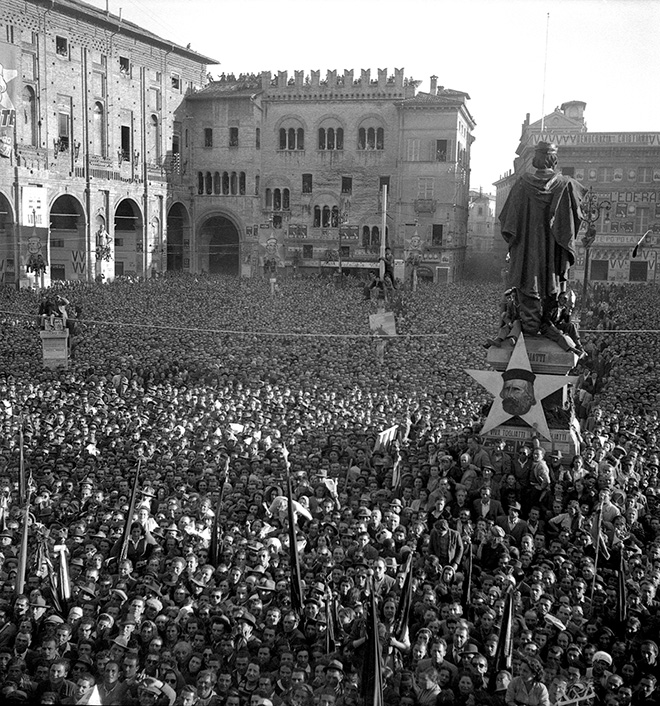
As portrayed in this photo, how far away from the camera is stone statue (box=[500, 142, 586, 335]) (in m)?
11.8

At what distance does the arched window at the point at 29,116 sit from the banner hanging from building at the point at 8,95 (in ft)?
3.45

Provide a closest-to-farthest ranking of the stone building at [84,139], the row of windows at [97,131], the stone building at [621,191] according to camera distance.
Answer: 1. the stone building at [84,139]
2. the row of windows at [97,131]
3. the stone building at [621,191]

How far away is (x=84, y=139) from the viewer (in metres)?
49.1

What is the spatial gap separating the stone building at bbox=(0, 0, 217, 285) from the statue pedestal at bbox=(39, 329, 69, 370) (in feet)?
70.7

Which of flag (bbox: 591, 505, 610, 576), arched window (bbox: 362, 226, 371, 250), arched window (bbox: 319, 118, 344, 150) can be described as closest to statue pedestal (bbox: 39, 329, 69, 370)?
flag (bbox: 591, 505, 610, 576)

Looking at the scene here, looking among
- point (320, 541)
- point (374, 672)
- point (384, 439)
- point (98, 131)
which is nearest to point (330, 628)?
point (374, 672)

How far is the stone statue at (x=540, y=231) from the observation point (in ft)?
38.7

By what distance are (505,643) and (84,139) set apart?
47.1 m

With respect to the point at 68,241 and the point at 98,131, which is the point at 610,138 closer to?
the point at 98,131

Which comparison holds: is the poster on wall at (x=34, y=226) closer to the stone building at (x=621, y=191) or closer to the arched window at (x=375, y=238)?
the arched window at (x=375, y=238)

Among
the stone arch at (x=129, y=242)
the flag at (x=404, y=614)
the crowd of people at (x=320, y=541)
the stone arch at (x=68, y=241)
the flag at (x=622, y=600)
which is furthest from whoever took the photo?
the stone arch at (x=129, y=242)

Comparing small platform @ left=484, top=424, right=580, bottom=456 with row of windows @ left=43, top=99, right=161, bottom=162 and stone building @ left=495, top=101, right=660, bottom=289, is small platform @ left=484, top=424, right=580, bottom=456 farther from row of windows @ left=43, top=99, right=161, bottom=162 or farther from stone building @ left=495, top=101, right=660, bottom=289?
stone building @ left=495, top=101, right=660, bottom=289

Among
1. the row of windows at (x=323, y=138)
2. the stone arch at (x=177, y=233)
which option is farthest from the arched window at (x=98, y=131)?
the row of windows at (x=323, y=138)

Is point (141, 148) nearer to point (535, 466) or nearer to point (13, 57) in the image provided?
point (13, 57)
